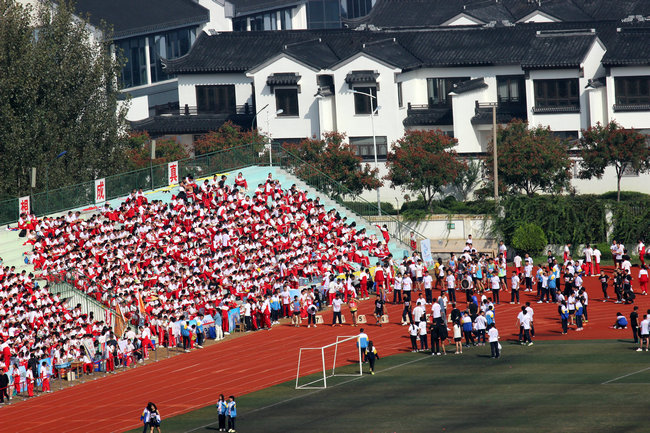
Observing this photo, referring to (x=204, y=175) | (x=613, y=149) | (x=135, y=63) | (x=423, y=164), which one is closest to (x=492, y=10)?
(x=135, y=63)

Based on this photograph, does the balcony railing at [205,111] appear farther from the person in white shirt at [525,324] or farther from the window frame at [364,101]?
the person in white shirt at [525,324]

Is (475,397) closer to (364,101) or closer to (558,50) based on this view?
(364,101)

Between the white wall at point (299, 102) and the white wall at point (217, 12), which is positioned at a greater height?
the white wall at point (217, 12)

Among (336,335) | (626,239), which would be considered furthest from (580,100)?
(336,335)

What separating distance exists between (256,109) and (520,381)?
1866 inches

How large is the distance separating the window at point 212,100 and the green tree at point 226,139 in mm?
7943

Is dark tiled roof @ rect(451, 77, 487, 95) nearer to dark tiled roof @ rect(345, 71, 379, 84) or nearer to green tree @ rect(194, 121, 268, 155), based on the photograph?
dark tiled roof @ rect(345, 71, 379, 84)

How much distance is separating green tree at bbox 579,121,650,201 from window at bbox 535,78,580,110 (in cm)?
882

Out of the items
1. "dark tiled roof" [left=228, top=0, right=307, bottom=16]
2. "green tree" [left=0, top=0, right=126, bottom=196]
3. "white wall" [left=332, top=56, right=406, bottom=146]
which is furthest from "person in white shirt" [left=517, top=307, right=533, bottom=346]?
"dark tiled roof" [left=228, top=0, right=307, bottom=16]

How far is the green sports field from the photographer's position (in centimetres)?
3603

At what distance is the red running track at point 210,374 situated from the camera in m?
40.8

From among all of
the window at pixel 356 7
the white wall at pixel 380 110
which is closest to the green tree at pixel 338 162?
the white wall at pixel 380 110

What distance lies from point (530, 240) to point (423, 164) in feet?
30.9

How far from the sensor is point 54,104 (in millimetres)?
64062
